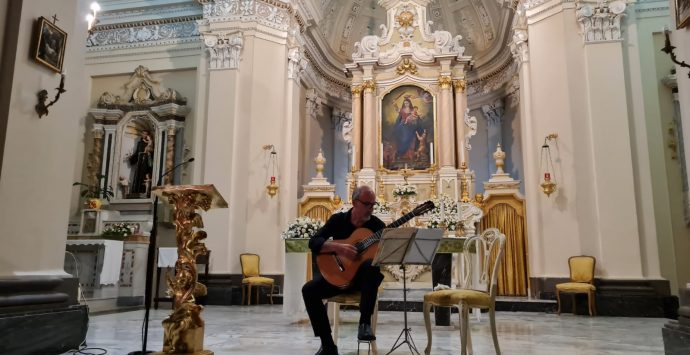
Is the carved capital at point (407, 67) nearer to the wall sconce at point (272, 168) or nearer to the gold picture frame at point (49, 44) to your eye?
the wall sconce at point (272, 168)

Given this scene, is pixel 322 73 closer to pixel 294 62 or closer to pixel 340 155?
pixel 340 155

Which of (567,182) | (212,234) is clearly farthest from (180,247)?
(567,182)

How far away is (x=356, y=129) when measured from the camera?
40.9ft

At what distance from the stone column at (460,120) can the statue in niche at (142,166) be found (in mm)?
6820

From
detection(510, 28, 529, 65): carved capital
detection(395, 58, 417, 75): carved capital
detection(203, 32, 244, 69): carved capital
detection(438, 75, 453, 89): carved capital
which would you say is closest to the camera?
detection(510, 28, 529, 65): carved capital

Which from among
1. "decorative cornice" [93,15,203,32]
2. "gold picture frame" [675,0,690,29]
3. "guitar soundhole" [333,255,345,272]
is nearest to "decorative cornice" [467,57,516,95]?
"decorative cornice" [93,15,203,32]

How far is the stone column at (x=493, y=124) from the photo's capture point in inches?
546

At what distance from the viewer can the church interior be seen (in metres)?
3.65

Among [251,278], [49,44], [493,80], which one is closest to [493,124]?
[493,80]

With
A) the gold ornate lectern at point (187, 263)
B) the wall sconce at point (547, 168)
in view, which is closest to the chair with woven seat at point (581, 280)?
the wall sconce at point (547, 168)

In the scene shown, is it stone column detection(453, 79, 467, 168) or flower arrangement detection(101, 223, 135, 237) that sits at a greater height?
stone column detection(453, 79, 467, 168)

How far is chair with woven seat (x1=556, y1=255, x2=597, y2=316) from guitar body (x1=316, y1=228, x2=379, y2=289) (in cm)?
540

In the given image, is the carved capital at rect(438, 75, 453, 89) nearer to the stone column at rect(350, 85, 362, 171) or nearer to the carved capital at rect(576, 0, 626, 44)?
the stone column at rect(350, 85, 362, 171)

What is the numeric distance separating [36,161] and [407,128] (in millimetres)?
9477
